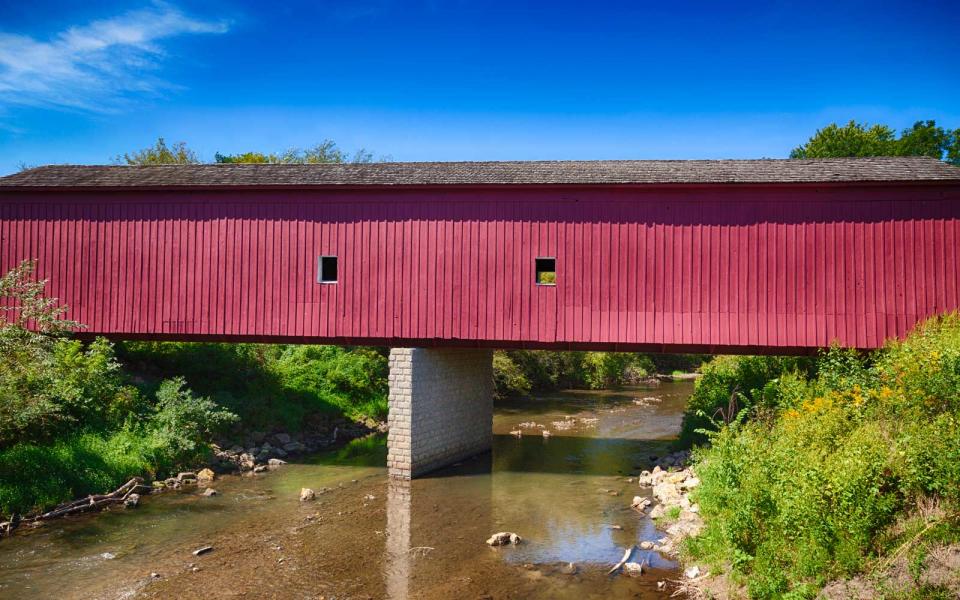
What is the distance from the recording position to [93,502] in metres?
10.2

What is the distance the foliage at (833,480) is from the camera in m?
5.74

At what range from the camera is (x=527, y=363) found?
25.5 metres

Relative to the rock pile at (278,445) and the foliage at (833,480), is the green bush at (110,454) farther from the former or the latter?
the foliage at (833,480)

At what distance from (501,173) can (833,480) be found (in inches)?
333

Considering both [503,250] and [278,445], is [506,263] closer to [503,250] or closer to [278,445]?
[503,250]

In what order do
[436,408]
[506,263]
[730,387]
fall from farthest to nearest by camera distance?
1. [730,387]
2. [436,408]
3. [506,263]

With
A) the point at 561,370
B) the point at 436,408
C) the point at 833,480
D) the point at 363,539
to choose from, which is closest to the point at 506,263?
the point at 436,408

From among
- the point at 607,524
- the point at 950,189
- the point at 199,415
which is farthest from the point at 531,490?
the point at 950,189

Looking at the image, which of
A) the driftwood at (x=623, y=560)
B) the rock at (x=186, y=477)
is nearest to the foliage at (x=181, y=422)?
the rock at (x=186, y=477)

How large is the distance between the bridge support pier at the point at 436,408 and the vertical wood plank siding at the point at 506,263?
2.30 feet

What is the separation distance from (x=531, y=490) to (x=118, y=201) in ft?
32.8

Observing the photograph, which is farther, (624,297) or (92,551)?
(624,297)

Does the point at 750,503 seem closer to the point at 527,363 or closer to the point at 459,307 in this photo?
the point at 459,307

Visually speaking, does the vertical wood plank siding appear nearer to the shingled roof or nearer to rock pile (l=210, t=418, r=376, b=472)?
the shingled roof
